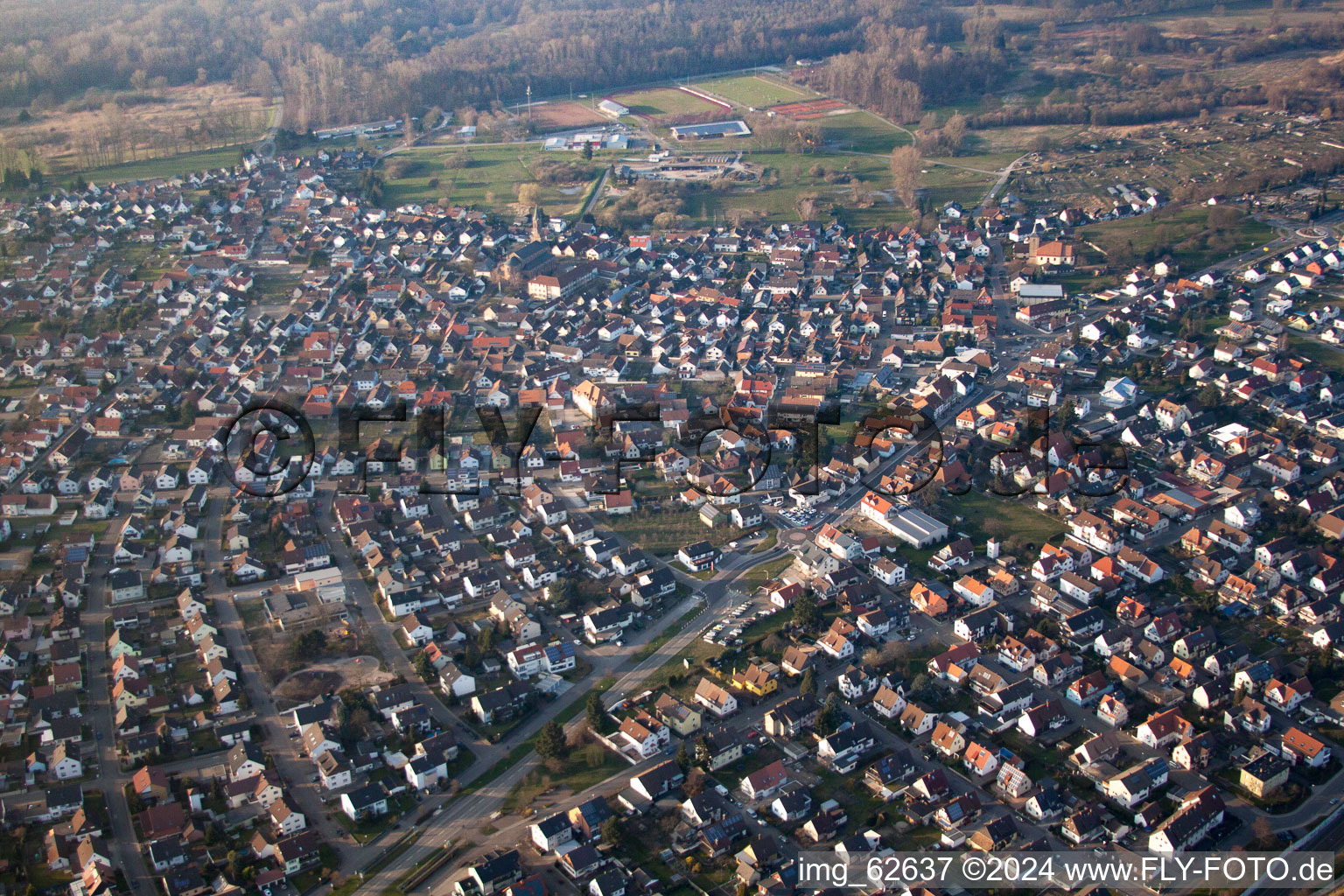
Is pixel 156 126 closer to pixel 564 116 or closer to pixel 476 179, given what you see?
pixel 476 179

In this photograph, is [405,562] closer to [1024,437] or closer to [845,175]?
[1024,437]

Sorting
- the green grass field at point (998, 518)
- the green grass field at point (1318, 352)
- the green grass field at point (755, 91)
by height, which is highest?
the green grass field at point (755, 91)

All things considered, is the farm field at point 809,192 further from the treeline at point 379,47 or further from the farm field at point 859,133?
the treeline at point 379,47

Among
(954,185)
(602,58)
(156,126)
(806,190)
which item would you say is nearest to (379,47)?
(602,58)

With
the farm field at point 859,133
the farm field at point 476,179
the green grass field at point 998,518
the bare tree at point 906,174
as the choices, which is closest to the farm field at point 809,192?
the bare tree at point 906,174

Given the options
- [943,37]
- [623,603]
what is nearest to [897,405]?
[623,603]

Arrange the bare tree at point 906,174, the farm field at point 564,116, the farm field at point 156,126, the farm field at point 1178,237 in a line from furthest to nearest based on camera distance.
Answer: the farm field at point 564,116, the farm field at point 156,126, the bare tree at point 906,174, the farm field at point 1178,237

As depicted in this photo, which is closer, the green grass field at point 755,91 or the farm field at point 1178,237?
the farm field at point 1178,237
